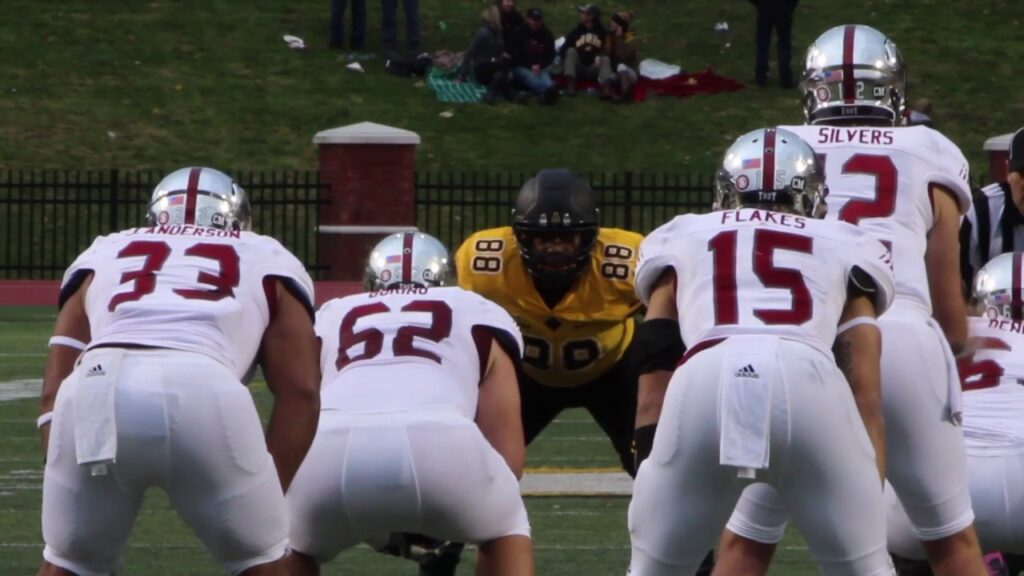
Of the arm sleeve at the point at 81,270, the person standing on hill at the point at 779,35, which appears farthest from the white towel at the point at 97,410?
the person standing on hill at the point at 779,35

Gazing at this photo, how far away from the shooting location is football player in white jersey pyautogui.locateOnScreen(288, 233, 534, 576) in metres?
5.39

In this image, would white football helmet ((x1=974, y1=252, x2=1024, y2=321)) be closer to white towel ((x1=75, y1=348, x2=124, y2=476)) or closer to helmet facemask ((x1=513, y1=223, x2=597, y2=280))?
helmet facemask ((x1=513, y1=223, x2=597, y2=280))

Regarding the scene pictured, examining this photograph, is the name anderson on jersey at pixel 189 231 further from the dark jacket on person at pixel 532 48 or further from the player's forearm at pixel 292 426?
the dark jacket on person at pixel 532 48

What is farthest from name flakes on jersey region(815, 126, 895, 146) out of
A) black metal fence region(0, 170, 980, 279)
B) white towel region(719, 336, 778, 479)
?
black metal fence region(0, 170, 980, 279)

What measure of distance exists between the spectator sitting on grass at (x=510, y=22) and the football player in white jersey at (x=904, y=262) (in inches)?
707

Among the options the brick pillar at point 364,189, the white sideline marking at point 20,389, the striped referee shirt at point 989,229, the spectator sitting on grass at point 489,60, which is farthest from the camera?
the spectator sitting on grass at point 489,60

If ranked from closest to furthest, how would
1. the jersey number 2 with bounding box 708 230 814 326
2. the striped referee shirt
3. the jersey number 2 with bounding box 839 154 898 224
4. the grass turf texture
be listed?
the jersey number 2 with bounding box 708 230 814 326, the jersey number 2 with bounding box 839 154 898 224, the striped referee shirt, the grass turf texture

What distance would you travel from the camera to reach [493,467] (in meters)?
5.49

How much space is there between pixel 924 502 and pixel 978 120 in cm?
2041

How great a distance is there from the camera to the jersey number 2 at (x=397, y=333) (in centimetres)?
563

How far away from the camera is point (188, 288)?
5.27 m

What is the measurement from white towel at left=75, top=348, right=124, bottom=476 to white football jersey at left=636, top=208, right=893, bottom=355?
1.35 meters

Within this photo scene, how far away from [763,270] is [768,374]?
30 centimetres

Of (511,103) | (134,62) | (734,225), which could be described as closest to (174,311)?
(734,225)
